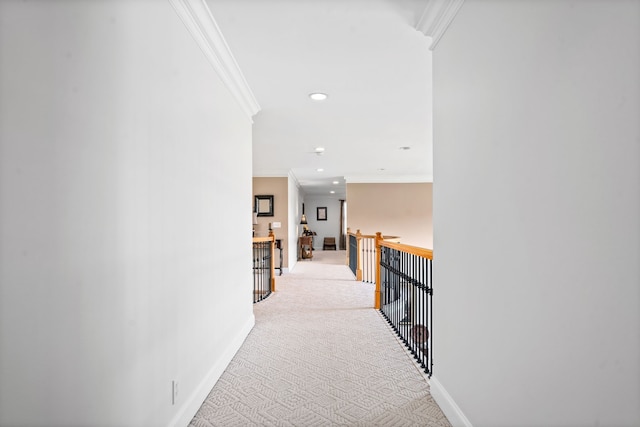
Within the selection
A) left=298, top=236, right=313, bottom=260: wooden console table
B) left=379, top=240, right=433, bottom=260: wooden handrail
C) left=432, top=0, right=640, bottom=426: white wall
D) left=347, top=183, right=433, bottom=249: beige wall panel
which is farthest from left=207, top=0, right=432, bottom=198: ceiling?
left=298, top=236, right=313, bottom=260: wooden console table

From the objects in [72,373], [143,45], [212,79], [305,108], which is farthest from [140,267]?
[305,108]

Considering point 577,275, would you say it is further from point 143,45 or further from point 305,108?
point 305,108

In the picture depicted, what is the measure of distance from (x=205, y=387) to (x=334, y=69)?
2.42m

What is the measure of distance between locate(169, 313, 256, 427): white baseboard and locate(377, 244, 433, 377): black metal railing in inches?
58.4

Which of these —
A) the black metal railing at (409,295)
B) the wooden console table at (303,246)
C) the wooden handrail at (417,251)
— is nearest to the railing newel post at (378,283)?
the black metal railing at (409,295)

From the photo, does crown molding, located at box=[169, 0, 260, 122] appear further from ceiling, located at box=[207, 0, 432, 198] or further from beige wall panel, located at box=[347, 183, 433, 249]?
beige wall panel, located at box=[347, 183, 433, 249]

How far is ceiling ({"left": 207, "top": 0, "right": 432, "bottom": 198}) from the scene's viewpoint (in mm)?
2135

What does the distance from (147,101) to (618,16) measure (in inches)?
63.9

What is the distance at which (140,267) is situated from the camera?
5.07 ft

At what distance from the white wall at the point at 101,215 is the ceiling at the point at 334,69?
1.59 feet

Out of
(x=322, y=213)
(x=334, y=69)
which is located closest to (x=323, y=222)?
(x=322, y=213)

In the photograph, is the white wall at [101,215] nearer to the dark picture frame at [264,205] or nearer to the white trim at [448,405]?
the white trim at [448,405]

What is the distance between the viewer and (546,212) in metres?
1.20

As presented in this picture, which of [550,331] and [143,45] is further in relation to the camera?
[143,45]
